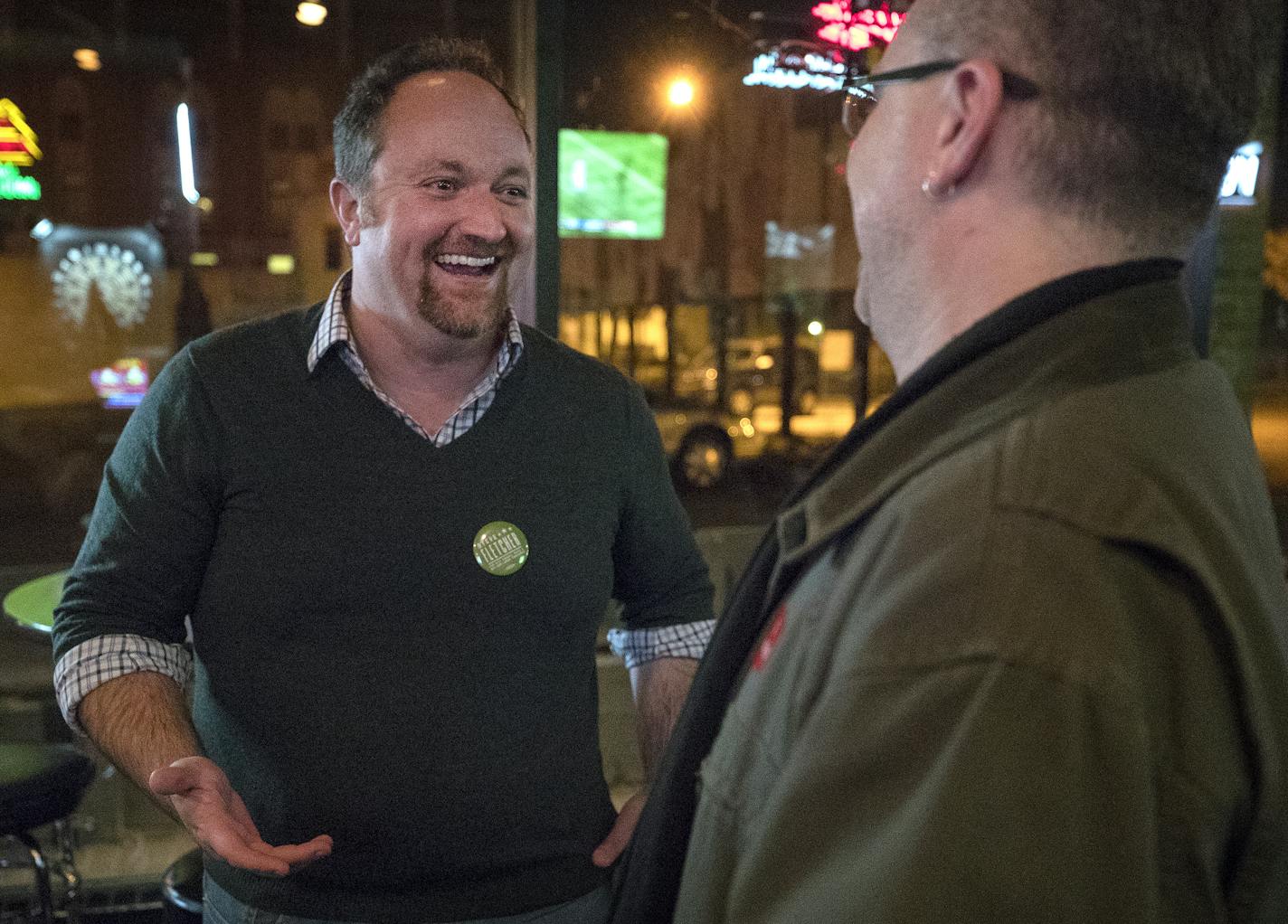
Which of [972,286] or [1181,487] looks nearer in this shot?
[1181,487]

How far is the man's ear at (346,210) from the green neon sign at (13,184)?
4.00 meters

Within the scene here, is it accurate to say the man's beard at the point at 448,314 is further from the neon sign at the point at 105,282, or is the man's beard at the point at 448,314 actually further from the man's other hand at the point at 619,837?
the neon sign at the point at 105,282

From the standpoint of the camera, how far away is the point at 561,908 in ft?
4.38

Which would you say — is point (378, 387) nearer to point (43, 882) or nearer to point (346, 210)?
point (346, 210)

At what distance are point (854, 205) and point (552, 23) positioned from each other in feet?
7.46

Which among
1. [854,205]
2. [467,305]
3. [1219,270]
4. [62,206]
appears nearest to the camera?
[854,205]

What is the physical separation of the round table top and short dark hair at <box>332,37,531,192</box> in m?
1.07

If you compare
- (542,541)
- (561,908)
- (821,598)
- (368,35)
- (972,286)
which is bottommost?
(561,908)

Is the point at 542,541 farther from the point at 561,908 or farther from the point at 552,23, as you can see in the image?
the point at 552,23

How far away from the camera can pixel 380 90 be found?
4.87 ft

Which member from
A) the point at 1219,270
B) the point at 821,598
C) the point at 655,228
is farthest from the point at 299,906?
the point at 655,228

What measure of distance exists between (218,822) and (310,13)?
6.76 metres

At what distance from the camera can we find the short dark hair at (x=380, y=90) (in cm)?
148

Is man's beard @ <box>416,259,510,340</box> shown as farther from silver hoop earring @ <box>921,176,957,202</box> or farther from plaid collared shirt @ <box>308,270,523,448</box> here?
silver hoop earring @ <box>921,176,957,202</box>
